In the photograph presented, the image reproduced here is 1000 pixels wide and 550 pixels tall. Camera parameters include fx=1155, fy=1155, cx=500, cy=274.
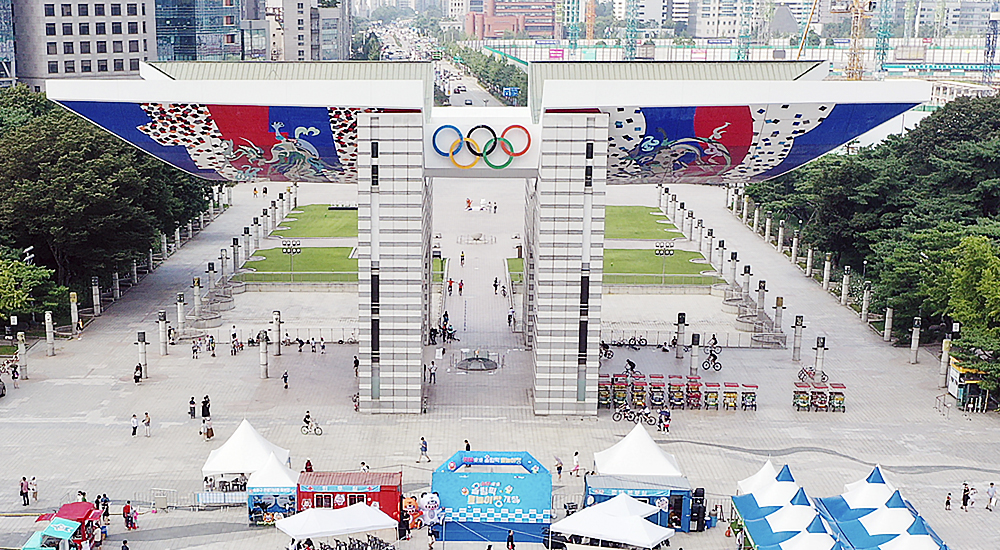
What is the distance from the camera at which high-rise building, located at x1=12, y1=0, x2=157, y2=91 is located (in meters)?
111

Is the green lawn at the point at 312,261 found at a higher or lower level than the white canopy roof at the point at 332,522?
lower

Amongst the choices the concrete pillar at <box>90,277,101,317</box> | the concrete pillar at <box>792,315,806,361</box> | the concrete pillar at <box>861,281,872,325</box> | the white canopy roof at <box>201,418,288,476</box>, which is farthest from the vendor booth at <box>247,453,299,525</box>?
the concrete pillar at <box>861,281,872,325</box>

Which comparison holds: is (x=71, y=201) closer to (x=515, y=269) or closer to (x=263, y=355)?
(x=263, y=355)

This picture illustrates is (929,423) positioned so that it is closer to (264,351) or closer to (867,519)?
(867,519)

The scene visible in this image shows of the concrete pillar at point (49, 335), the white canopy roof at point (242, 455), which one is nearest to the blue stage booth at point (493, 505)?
the white canopy roof at point (242, 455)

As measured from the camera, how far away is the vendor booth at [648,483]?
37.0 m

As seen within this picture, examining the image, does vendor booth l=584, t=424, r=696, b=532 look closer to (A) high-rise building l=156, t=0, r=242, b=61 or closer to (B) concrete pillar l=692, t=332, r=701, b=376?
(B) concrete pillar l=692, t=332, r=701, b=376

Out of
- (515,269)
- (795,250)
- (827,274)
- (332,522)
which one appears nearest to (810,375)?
(827,274)

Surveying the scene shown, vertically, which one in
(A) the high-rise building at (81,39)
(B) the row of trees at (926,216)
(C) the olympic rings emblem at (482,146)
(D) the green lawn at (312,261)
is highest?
(A) the high-rise building at (81,39)

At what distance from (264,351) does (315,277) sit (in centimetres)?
2098

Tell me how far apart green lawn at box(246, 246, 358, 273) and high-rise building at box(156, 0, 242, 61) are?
50.7 meters

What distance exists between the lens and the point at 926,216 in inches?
2618

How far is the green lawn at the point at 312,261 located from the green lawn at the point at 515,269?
1038 centimetres

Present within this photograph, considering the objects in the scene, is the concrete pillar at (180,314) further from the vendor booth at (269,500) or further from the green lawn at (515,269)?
the vendor booth at (269,500)
